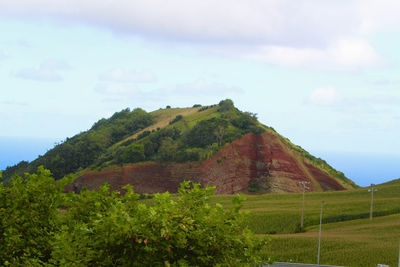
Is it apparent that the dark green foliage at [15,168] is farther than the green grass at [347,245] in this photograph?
Yes

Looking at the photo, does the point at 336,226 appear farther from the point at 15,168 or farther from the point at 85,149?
the point at 15,168

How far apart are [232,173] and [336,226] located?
40.4 metres

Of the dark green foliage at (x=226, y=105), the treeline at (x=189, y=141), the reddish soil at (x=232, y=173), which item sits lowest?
the reddish soil at (x=232, y=173)

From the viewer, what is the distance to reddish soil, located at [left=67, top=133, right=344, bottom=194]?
313 feet

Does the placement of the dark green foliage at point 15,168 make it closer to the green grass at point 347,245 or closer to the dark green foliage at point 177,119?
the dark green foliage at point 177,119

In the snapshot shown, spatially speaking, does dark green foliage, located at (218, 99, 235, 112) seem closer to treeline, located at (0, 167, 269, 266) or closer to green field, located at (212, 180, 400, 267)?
green field, located at (212, 180, 400, 267)

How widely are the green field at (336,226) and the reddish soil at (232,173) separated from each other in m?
13.1

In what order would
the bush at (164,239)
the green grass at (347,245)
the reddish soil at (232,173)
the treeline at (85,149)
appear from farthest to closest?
the treeline at (85,149) → the reddish soil at (232,173) → the green grass at (347,245) → the bush at (164,239)

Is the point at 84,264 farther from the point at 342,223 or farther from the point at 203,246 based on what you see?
the point at 342,223

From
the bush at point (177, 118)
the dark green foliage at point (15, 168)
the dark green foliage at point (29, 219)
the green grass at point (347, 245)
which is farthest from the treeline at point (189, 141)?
the dark green foliage at point (29, 219)

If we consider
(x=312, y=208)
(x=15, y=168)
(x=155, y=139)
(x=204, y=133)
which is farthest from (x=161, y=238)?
(x=15, y=168)

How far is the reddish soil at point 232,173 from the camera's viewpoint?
3755 inches

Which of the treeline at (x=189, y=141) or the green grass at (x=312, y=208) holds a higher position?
the treeline at (x=189, y=141)

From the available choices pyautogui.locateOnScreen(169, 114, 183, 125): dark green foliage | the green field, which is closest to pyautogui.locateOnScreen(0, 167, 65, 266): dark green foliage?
the green field
